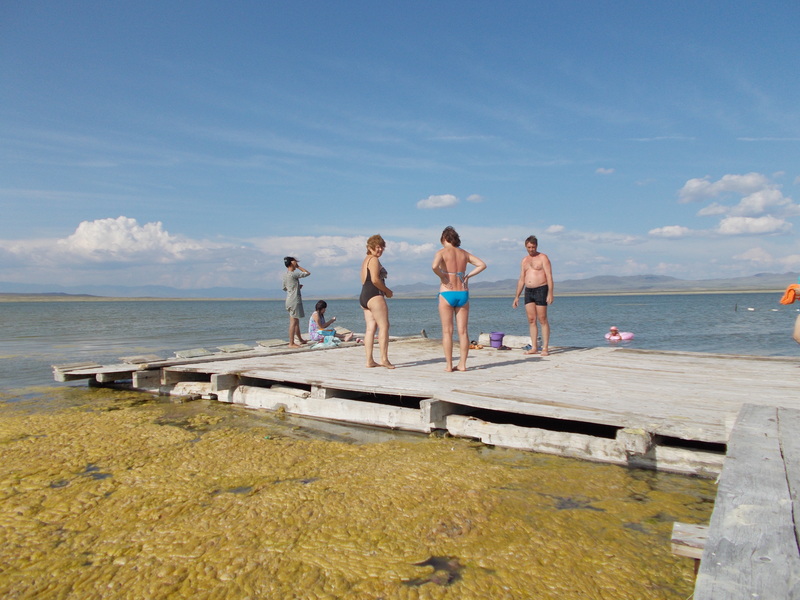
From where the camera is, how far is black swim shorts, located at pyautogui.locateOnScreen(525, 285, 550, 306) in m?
9.21

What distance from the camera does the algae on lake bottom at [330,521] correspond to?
2.90m

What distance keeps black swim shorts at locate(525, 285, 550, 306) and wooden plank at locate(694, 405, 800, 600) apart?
563 cm

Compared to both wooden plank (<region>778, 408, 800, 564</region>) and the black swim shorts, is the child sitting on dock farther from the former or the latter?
wooden plank (<region>778, 408, 800, 564</region>)

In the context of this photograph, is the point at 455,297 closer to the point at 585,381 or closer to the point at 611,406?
the point at 585,381

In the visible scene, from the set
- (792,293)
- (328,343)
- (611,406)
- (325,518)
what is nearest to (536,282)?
(611,406)

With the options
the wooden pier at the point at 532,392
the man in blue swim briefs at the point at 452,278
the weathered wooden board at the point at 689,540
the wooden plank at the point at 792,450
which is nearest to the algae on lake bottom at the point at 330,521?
the wooden pier at the point at 532,392

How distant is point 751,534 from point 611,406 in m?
3.07

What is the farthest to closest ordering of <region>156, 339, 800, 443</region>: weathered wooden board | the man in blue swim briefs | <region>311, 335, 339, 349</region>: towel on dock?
<region>311, 335, 339, 349</region>: towel on dock
the man in blue swim briefs
<region>156, 339, 800, 443</region>: weathered wooden board

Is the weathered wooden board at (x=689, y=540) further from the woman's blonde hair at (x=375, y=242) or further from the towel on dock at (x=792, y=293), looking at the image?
the woman's blonde hair at (x=375, y=242)

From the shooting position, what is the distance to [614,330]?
77.6ft

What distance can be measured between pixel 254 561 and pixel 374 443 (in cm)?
274

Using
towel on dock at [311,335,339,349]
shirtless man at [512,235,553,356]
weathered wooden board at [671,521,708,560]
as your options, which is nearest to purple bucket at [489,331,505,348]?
shirtless man at [512,235,553,356]

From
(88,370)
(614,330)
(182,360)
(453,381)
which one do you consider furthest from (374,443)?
(614,330)

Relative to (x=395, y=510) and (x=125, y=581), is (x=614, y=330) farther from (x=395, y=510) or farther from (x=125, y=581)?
(x=125, y=581)
